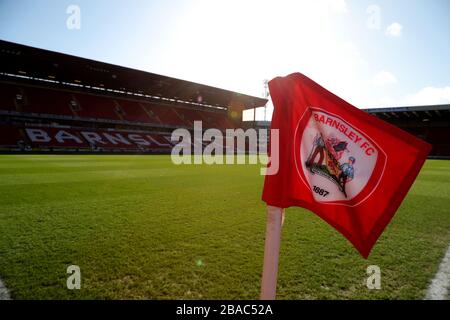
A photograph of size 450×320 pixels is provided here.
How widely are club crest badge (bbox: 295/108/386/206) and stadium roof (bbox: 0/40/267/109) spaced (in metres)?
33.0

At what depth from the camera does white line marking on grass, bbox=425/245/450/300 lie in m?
2.66

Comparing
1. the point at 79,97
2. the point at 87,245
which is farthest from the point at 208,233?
the point at 79,97

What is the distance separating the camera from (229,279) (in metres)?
2.90

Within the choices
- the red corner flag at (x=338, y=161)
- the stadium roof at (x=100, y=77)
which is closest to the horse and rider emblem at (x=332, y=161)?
the red corner flag at (x=338, y=161)

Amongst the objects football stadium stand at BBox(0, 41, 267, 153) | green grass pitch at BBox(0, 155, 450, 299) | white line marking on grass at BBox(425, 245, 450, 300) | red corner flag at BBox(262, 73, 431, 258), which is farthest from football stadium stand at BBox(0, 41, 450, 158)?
white line marking on grass at BBox(425, 245, 450, 300)

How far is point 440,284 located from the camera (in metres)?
2.92

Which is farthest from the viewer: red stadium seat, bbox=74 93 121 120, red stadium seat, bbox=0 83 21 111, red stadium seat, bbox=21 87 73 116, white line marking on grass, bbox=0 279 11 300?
red stadium seat, bbox=74 93 121 120

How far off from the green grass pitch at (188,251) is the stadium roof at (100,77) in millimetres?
28289

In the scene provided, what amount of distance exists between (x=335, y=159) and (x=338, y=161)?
0.07 ft

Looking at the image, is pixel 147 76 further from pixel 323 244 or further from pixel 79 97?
pixel 323 244

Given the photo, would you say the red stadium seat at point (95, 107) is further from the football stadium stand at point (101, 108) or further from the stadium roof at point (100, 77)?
the stadium roof at point (100, 77)

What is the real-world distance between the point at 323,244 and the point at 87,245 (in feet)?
12.2

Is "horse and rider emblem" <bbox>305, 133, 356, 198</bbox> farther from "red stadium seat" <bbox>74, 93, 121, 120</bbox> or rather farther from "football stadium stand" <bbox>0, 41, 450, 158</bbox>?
"red stadium seat" <bbox>74, 93, 121, 120</bbox>
